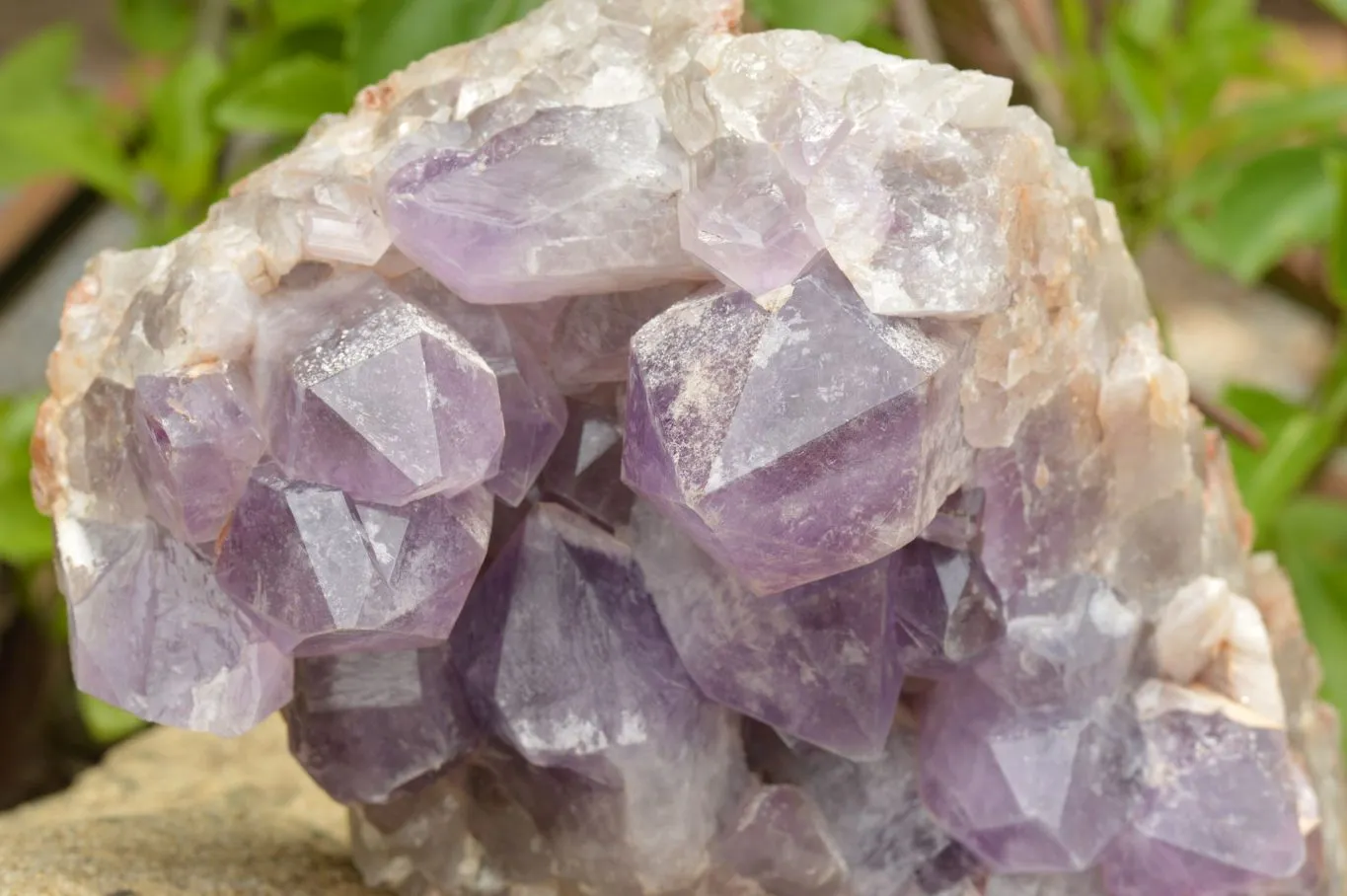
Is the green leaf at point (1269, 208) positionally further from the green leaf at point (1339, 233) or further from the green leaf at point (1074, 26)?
the green leaf at point (1074, 26)

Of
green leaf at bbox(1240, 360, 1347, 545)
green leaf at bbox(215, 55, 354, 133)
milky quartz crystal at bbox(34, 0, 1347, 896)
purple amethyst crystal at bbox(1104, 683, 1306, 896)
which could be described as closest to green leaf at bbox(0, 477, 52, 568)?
green leaf at bbox(215, 55, 354, 133)

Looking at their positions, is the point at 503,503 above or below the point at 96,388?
below

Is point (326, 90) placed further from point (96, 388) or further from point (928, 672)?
point (928, 672)

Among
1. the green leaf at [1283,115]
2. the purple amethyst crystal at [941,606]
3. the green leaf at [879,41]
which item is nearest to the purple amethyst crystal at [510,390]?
the purple amethyst crystal at [941,606]

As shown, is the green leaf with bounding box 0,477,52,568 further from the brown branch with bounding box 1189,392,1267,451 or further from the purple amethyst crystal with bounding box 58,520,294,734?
the brown branch with bounding box 1189,392,1267,451

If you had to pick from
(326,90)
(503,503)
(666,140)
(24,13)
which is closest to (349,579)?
(503,503)

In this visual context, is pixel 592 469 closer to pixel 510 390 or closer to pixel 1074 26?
pixel 510 390

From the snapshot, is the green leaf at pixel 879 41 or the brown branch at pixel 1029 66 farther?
the brown branch at pixel 1029 66
